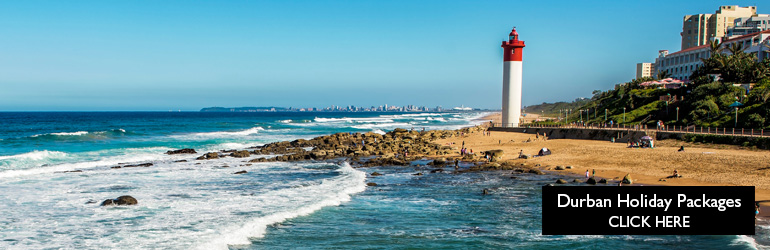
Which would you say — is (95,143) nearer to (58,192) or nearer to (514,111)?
(58,192)

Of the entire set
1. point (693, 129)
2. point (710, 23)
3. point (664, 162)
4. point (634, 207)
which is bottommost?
point (664, 162)

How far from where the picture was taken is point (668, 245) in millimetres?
13008

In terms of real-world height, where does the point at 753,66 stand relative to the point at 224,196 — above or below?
above

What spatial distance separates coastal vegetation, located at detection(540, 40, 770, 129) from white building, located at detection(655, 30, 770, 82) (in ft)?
6.00

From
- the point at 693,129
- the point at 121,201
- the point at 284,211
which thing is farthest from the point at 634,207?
the point at 693,129

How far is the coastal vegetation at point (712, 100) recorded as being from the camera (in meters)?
38.4

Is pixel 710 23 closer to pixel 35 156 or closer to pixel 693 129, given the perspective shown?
pixel 693 129

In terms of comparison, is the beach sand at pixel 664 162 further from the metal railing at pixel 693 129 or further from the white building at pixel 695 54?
the white building at pixel 695 54

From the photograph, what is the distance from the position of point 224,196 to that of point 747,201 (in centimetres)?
1622

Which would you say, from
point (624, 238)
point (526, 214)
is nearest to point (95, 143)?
point (526, 214)

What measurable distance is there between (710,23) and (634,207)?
11258 cm

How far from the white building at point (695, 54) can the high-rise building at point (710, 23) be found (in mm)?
20824

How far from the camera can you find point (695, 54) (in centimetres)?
7088

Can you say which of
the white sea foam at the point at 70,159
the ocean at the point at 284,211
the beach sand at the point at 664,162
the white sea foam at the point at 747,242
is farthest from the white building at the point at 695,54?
the white sea foam at the point at 70,159
